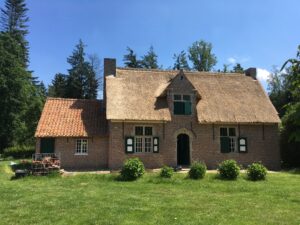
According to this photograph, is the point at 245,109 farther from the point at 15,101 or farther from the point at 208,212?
the point at 15,101

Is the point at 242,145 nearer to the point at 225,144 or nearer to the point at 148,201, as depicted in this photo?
the point at 225,144

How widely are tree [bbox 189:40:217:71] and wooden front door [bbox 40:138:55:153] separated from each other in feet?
92.8

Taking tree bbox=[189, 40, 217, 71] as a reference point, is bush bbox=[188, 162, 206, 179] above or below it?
below

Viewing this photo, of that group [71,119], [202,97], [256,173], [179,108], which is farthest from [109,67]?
[256,173]

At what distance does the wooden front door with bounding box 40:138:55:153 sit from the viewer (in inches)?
802

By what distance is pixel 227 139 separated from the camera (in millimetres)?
22266

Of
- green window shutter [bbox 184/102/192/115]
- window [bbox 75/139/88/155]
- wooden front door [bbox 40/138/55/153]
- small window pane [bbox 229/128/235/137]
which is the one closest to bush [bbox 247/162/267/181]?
small window pane [bbox 229/128/235/137]

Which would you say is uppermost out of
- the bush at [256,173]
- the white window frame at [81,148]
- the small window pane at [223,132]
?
the small window pane at [223,132]

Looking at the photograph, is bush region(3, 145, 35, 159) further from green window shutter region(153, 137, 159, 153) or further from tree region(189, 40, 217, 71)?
tree region(189, 40, 217, 71)

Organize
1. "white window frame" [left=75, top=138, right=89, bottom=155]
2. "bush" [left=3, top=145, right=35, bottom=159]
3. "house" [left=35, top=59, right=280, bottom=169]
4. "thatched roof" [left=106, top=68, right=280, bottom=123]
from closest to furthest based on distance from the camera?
"house" [left=35, top=59, right=280, bottom=169]
"white window frame" [left=75, top=138, right=89, bottom=155]
"thatched roof" [left=106, top=68, right=280, bottom=123]
"bush" [left=3, top=145, right=35, bottom=159]

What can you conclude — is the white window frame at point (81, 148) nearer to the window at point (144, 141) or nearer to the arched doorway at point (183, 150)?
the window at point (144, 141)

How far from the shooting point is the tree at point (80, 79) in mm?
46438

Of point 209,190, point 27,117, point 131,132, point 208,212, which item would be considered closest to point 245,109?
point 131,132

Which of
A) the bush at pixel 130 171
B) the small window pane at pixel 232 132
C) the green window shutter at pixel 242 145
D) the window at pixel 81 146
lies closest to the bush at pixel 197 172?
the bush at pixel 130 171
